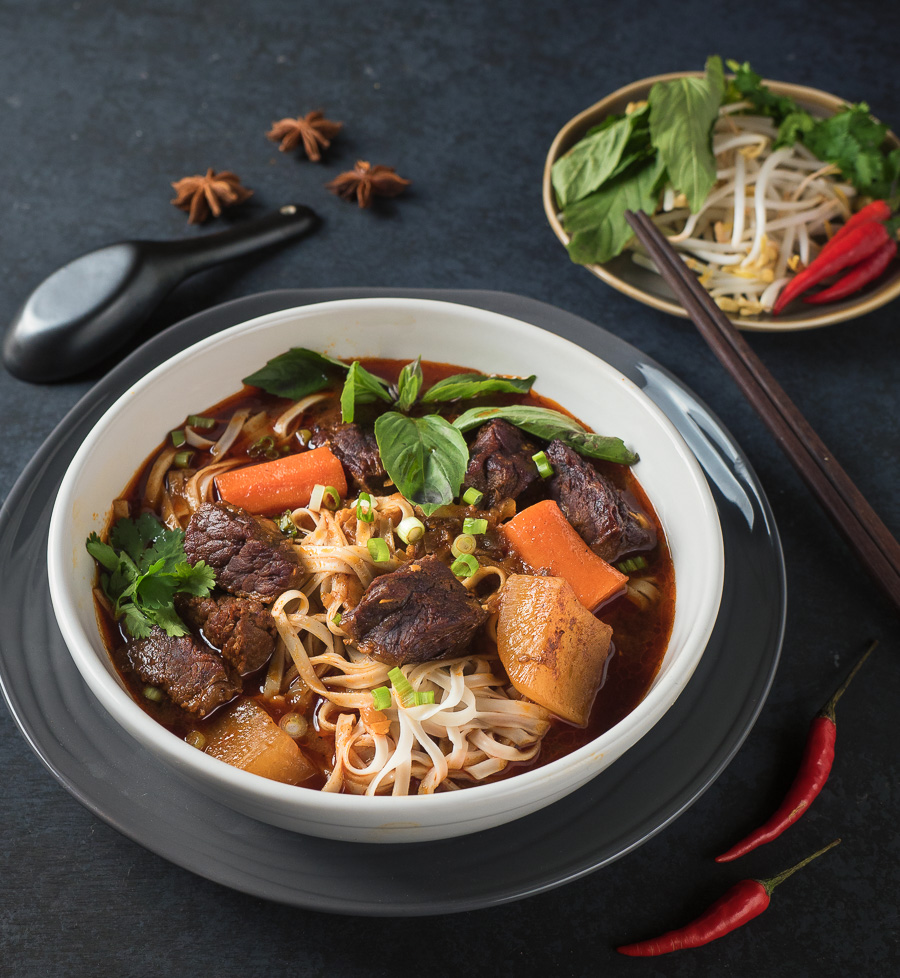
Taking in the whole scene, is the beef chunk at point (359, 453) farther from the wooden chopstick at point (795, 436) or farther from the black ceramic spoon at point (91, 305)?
the wooden chopstick at point (795, 436)

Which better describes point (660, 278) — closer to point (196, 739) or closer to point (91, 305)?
point (91, 305)

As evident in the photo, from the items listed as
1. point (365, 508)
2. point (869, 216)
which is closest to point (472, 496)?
point (365, 508)

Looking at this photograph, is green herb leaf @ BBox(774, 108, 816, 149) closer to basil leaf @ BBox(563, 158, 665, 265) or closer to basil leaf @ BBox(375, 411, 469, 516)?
basil leaf @ BBox(563, 158, 665, 265)

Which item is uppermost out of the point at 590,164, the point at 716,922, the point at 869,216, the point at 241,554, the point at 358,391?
the point at 590,164

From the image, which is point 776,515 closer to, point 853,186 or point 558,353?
point 558,353

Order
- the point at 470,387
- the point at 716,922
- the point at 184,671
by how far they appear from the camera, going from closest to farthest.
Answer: the point at 184,671
the point at 716,922
the point at 470,387

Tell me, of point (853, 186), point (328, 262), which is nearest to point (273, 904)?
point (328, 262)

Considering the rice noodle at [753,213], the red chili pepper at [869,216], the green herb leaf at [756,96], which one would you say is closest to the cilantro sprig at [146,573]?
the rice noodle at [753,213]

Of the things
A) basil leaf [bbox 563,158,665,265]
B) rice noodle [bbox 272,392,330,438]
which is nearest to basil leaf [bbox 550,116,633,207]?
basil leaf [bbox 563,158,665,265]
